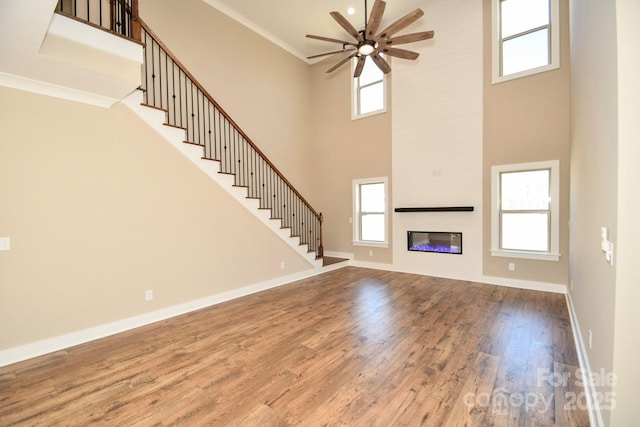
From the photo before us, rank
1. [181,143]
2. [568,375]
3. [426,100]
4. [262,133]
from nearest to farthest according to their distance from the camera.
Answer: [568,375]
[181,143]
[426,100]
[262,133]

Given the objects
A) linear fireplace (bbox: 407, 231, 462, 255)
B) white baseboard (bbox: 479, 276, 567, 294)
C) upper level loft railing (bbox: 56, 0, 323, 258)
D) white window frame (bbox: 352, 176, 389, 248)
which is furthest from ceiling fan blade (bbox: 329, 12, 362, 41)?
white baseboard (bbox: 479, 276, 567, 294)

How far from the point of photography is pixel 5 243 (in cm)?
268

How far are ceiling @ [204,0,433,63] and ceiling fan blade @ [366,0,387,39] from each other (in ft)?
7.90

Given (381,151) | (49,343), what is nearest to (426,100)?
(381,151)

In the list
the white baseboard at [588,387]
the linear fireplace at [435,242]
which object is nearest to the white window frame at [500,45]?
the linear fireplace at [435,242]

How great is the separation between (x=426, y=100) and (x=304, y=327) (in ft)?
16.6

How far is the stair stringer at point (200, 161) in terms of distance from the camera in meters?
3.52

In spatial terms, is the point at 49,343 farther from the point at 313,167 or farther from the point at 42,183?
the point at 313,167

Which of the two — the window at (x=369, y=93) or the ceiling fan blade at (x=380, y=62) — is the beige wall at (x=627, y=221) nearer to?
the ceiling fan blade at (x=380, y=62)

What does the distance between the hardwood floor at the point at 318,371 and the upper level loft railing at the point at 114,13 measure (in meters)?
3.13

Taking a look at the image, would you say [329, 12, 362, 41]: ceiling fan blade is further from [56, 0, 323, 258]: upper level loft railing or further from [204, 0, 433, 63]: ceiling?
[204, 0, 433, 63]: ceiling

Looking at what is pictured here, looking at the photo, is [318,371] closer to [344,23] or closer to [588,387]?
[588,387]

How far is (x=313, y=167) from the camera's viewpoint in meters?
7.90

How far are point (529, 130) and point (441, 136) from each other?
4.72 ft
